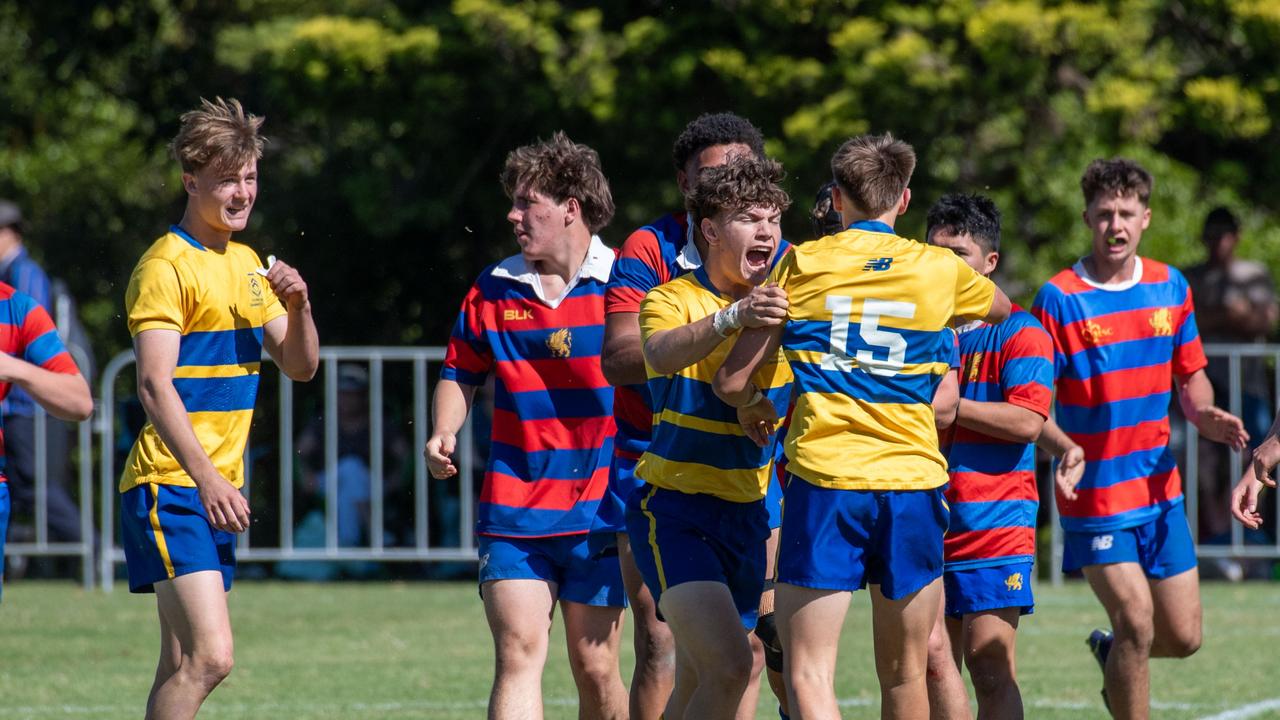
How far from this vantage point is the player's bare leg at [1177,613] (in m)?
6.98

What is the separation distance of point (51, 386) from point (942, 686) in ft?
10.3

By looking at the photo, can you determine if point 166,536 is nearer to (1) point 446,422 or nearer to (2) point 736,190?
(1) point 446,422

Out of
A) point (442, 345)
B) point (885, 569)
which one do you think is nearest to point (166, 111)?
point (442, 345)

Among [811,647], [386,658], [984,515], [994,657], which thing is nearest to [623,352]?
[811,647]

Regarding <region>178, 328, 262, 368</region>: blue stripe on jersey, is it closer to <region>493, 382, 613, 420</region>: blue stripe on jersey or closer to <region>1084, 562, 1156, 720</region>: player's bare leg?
<region>493, 382, 613, 420</region>: blue stripe on jersey

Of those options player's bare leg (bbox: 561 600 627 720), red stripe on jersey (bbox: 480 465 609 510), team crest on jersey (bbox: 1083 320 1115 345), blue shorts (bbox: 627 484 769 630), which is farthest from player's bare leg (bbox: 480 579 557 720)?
team crest on jersey (bbox: 1083 320 1115 345)

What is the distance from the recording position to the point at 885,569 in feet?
16.6

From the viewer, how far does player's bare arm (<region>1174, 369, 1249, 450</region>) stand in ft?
23.0

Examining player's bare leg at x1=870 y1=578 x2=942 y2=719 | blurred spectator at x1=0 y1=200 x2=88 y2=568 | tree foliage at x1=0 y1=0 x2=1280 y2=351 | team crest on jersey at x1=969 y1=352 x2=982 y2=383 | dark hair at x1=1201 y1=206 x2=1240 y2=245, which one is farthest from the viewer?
tree foliage at x1=0 y1=0 x2=1280 y2=351

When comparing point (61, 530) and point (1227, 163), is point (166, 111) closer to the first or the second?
point (61, 530)

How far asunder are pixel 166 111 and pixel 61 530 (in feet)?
20.9

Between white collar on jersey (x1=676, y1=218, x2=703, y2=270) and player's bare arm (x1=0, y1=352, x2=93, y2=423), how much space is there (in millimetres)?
2014

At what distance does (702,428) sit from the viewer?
5438 millimetres

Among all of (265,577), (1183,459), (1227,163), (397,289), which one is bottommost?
(265,577)
